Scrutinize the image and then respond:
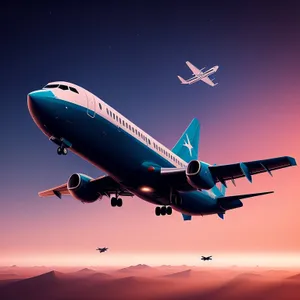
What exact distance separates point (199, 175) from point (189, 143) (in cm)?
2406

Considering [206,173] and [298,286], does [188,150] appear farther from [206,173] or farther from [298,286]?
[298,286]

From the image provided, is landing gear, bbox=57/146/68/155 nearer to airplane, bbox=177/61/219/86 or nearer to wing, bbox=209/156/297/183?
wing, bbox=209/156/297/183

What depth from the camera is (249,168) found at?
31.8m

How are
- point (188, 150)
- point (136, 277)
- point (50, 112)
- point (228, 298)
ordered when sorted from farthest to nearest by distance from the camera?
point (228, 298) < point (136, 277) < point (188, 150) < point (50, 112)

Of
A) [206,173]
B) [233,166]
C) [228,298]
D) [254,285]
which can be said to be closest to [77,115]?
[206,173]

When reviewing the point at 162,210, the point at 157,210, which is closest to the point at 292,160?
the point at 162,210

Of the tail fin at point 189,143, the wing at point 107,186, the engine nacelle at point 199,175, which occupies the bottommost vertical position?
the engine nacelle at point 199,175

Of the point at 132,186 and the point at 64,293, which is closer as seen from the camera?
the point at 132,186

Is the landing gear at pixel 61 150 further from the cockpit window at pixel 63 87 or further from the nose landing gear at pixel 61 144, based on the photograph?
the cockpit window at pixel 63 87

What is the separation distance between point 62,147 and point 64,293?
170m

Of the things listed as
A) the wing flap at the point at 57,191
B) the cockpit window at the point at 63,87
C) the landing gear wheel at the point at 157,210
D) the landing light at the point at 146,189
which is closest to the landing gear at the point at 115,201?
the landing gear wheel at the point at 157,210

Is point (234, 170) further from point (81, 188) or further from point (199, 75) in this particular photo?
point (199, 75)

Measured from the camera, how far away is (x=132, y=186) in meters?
32.2

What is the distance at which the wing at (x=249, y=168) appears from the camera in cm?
3080
